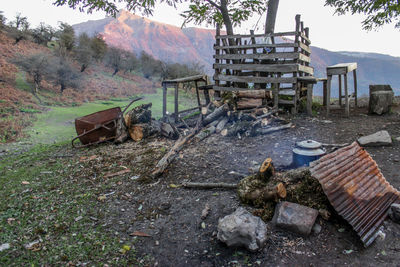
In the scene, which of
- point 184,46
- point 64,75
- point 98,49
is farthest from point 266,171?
point 184,46

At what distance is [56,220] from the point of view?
3.30 meters

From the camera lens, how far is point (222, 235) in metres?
2.46

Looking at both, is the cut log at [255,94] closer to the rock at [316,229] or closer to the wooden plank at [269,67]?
the wooden plank at [269,67]

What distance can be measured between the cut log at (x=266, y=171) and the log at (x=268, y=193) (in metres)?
0.16

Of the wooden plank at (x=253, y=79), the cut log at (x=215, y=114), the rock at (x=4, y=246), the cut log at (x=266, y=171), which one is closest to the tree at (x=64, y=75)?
the wooden plank at (x=253, y=79)

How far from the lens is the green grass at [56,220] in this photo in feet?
8.42

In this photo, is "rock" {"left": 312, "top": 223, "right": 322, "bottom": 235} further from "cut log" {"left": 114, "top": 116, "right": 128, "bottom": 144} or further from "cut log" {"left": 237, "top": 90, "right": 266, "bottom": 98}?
"cut log" {"left": 114, "top": 116, "right": 128, "bottom": 144}

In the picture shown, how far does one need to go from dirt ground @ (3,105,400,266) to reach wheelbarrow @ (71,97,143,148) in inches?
19.5

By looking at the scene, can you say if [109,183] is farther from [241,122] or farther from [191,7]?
[191,7]

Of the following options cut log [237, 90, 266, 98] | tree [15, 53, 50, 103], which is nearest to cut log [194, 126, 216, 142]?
cut log [237, 90, 266, 98]

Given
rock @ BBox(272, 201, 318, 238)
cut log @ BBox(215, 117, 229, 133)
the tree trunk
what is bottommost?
rock @ BBox(272, 201, 318, 238)

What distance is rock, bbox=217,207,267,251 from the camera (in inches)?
A: 93.3

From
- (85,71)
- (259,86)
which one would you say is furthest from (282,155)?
(85,71)

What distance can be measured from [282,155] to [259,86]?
14.6 ft
